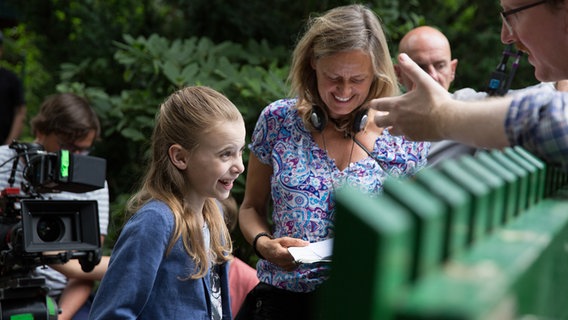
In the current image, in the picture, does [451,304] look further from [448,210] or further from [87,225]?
[87,225]

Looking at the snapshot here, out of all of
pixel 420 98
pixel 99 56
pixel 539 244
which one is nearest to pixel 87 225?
pixel 420 98

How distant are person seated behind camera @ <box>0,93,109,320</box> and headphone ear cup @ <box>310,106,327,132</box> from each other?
1.81 meters

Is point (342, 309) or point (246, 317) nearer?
point (342, 309)

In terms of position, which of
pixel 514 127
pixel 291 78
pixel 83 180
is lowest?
pixel 83 180

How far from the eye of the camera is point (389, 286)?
0.80 metres

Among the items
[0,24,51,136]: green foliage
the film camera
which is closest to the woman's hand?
the film camera

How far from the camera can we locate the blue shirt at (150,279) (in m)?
2.25

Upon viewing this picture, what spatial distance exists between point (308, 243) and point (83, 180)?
3.98 feet

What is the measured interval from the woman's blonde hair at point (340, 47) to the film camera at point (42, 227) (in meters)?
1.07

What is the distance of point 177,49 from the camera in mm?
5449

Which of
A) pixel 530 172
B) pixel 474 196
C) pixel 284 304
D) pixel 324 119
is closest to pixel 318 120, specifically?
pixel 324 119

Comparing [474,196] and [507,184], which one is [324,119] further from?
[474,196]

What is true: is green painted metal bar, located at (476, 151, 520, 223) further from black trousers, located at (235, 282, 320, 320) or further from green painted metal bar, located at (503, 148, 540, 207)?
black trousers, located at (235, 282, 320, 320)

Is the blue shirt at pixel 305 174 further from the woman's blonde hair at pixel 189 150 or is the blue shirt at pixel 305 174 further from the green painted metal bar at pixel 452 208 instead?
the green painted metal bar at pixel 452 208
